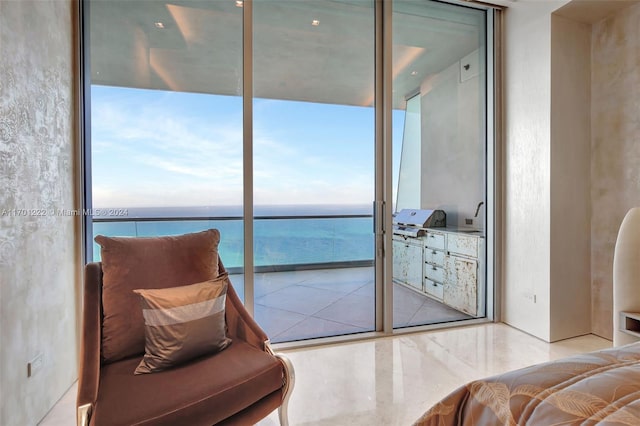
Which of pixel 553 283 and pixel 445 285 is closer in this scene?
pixel 553 283

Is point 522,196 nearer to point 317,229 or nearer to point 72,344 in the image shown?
point 317,229

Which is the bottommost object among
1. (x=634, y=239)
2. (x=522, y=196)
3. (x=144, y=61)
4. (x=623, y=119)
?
(x=634, y=239)

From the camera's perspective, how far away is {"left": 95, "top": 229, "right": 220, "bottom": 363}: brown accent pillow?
62.2 inches

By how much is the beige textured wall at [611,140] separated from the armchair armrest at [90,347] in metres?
3.63

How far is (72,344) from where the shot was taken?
7.41 feet

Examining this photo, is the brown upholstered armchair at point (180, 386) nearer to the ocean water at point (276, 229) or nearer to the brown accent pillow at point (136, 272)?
the brown accent pillow at point (136, 272)

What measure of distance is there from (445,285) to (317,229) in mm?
1460

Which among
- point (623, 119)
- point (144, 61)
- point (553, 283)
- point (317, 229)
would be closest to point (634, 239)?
point (553, 283)

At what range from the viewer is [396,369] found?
95.4 inches

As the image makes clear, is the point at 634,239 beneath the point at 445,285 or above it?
above

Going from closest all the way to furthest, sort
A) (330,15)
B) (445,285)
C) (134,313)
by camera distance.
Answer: (134,313)
(330,15)
(445,285)

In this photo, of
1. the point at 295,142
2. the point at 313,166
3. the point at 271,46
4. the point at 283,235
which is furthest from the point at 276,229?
the point at 271,46

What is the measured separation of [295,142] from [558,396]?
2285 mm

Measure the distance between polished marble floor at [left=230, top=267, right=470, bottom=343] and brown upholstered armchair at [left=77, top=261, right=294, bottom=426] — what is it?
1.07 meters
